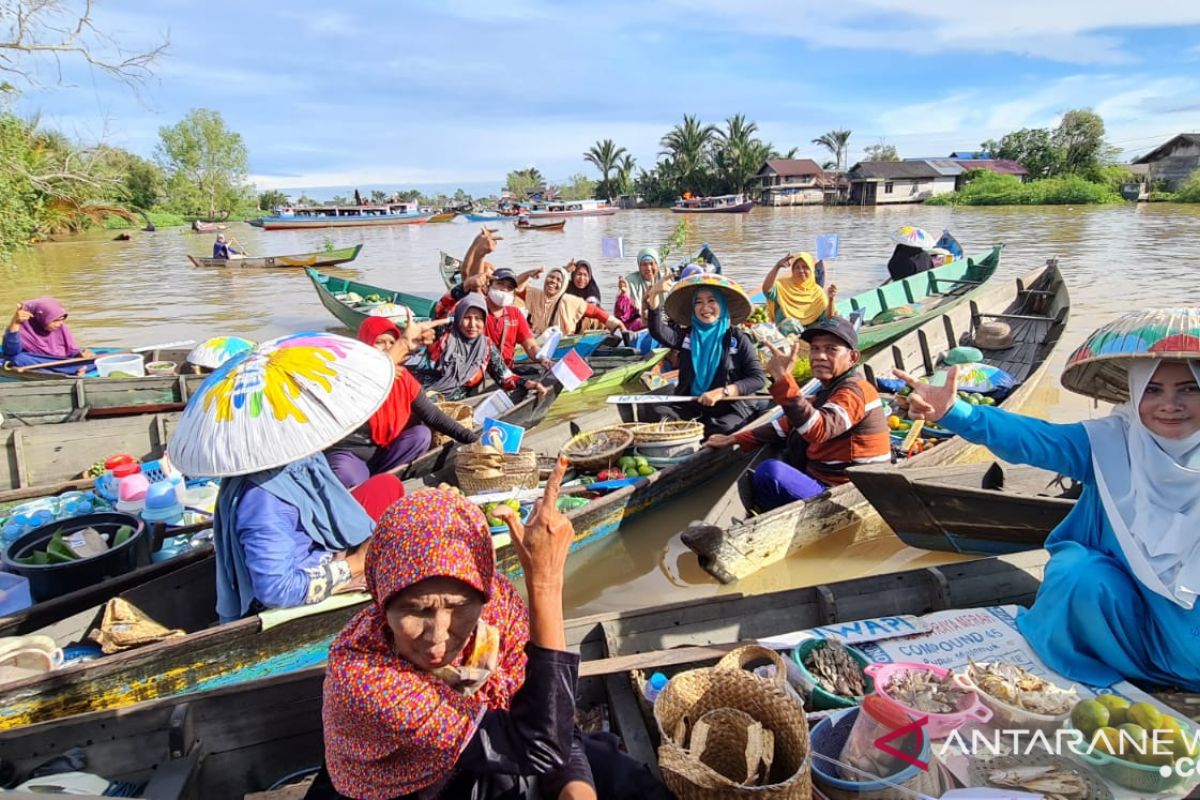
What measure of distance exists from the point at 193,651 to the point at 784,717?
2.37 meters

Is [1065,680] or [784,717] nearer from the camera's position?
[784,717]

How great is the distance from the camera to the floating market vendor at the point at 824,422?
356 cm

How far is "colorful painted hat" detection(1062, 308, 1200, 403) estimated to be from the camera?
1.82 m

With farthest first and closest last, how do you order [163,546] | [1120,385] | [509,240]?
[509,240] → [163,546] → [1120,385]

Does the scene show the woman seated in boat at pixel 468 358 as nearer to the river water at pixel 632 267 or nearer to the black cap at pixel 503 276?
the black cap at pixel 503 276

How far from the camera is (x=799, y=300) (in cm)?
836

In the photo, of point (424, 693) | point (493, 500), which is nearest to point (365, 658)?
point (424, 693)

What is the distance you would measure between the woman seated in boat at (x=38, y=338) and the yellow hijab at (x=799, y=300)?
26.1 feet

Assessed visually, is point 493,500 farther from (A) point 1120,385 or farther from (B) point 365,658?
(A) point 1120,385

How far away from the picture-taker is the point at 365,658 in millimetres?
1400

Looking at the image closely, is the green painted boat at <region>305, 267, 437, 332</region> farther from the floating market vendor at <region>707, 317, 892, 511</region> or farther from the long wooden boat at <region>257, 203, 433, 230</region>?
the long wooden boat at <region>257, 203, 433, 230</region>

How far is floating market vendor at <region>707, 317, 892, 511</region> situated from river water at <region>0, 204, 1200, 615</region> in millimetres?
502

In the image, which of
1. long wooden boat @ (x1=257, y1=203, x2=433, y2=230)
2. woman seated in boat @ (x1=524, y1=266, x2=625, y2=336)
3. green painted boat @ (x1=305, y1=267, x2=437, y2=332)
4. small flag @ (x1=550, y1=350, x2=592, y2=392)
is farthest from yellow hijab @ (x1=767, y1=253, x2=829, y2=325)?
long wooden boat @ (x1=257, y1=203, x2=433, y2=230)

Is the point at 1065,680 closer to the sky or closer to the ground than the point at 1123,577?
closer to the ground
